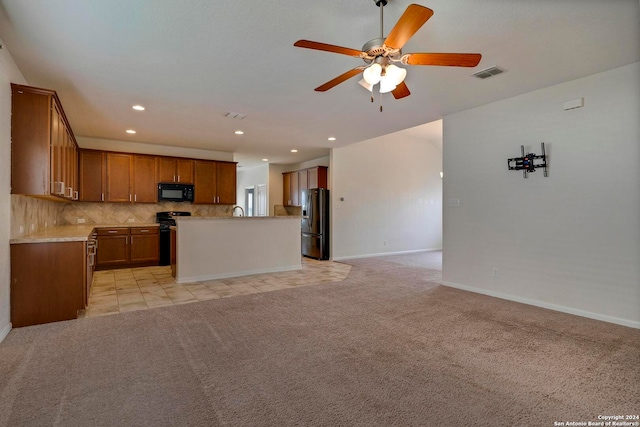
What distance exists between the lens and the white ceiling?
2.26m

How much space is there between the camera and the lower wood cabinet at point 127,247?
582 cm

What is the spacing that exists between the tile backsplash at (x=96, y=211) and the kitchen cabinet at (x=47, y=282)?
2.45ft

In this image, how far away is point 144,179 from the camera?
6535mm

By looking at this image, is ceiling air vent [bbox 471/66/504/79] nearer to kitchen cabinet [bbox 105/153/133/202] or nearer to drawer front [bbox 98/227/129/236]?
drawer front [bbox 98/227/129/236]

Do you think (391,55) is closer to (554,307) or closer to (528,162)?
(528,162)

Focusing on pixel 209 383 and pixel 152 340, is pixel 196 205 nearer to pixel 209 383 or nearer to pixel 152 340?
pixel 152 340

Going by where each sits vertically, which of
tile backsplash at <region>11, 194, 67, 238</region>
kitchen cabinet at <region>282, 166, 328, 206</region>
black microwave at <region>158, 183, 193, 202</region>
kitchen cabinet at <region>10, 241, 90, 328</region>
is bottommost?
kitchen cabinet at <region>10, 241, 90, 328</region>

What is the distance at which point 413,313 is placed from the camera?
3471 mm

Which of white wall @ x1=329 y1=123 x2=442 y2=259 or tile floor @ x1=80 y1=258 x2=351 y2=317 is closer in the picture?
tile floor @ x1=80 y1=258 x2=351 y2=317

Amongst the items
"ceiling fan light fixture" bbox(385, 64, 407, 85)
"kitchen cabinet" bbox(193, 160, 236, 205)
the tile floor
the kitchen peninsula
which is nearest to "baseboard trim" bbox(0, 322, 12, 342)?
the tile floor

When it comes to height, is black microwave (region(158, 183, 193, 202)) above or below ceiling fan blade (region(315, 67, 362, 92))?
below

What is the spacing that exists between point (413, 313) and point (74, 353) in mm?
3192

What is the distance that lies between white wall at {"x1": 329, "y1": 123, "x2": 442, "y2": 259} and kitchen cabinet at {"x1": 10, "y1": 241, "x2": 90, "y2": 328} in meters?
4.96

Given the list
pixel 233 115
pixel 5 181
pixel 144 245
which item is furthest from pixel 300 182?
pixel 5 181
